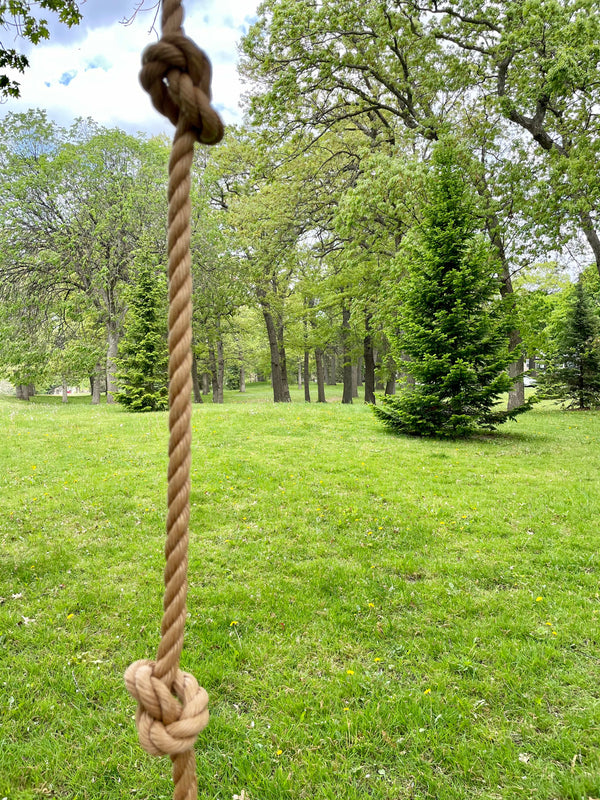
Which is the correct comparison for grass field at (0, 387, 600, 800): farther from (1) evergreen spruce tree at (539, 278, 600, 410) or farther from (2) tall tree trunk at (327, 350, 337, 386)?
(2) tall tree trunk at (327, 350, 337, 386)

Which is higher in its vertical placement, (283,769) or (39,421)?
(39,421)

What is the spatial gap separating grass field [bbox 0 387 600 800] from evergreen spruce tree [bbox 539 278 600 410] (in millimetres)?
10294

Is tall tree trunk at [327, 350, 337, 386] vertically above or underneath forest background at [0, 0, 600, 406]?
underneath

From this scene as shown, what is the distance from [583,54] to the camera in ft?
28.8

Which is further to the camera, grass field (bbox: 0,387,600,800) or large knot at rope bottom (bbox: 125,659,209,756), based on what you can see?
grass field (bbox: 0,387,600,800)

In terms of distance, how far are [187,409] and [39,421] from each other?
12.5 meters

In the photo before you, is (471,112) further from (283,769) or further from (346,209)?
(283,769)

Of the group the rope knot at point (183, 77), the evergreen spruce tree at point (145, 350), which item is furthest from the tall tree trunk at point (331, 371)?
the rope knot at point (183, 77)

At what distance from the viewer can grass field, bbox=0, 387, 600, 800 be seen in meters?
2.21

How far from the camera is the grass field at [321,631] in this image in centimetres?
221

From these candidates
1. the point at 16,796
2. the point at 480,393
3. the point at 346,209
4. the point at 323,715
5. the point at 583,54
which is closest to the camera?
the point at 16,796

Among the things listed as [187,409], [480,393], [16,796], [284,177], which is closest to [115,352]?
[284,177]

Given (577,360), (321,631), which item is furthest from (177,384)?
(577,360)

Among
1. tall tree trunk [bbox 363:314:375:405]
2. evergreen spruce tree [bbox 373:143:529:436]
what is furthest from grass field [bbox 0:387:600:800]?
tall tree trunk [bbox 363:314:375:405]
